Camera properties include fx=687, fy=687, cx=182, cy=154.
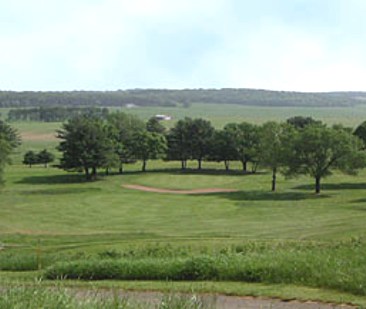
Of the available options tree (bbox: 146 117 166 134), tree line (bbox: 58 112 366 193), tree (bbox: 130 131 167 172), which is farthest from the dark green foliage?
tree (bbox: 146 117 166 134)

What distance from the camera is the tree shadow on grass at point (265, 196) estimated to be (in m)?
61.6

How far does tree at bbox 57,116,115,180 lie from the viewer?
83.6 metres

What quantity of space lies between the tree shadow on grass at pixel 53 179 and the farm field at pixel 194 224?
0.42ft

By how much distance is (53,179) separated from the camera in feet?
278

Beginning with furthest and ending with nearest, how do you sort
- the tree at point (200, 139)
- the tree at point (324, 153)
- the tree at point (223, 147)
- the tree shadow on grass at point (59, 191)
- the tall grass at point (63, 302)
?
the tree at point (200, 139), the tree at point (223, 147), the tree shadow on grass at point (59, 191), the tree at point (324, 153), the tall grass at point (63, 302)

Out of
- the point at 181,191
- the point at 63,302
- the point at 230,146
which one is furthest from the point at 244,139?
the point at 63,302

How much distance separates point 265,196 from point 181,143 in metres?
34.5

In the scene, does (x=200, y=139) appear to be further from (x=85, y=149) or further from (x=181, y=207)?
(x=181, y=207)

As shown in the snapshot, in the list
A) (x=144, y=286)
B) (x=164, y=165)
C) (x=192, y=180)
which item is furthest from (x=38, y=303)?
(x=164, y=165)

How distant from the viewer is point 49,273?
15531 millimetres

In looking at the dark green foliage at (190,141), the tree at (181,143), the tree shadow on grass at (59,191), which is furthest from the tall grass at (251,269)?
the tree at (181,143)

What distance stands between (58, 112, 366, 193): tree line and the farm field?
89.4 inches

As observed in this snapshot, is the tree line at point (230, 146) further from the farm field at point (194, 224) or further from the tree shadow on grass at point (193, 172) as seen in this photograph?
the farm field at point (194, 224)

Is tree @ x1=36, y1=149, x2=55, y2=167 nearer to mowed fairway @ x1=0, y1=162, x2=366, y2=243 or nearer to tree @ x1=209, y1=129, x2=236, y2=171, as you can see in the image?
mowed fairway @ x1=0, y1=162, x2=366, y2=243
